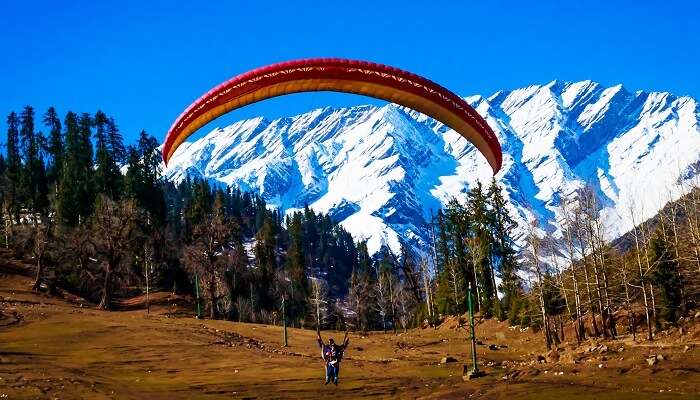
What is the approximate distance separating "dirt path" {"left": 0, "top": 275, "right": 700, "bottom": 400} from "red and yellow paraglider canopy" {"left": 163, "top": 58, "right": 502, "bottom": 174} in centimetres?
1015

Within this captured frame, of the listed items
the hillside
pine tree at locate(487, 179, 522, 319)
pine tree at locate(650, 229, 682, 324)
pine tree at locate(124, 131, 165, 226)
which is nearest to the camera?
the hillside

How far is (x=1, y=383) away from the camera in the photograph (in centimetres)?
3061

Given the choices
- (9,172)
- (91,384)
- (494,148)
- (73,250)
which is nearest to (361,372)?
(91,384)

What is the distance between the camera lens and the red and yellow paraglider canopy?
83.7 ft

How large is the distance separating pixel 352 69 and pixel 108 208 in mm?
49946

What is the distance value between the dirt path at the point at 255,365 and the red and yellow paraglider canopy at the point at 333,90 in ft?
33.3

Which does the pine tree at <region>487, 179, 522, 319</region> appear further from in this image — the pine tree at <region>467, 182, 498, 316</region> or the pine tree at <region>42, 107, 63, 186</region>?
the pine tree at <region>42, 107, 63, 186</region>

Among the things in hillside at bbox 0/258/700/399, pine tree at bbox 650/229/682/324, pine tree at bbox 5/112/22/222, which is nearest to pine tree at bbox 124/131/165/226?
pine tree at bbox 5/112/22/222

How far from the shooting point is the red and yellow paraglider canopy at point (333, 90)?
83.7ft

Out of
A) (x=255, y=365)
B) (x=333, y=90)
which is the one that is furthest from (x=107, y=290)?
(x=333, y=90)

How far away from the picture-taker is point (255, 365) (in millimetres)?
42781

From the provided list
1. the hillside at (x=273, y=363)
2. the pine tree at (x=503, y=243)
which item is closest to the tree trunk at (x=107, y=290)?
the hillside at (x=273, y=363)

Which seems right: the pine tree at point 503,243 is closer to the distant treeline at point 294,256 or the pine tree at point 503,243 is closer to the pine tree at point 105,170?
the distant treeline at point 294,256

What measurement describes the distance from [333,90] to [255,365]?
21018mm
